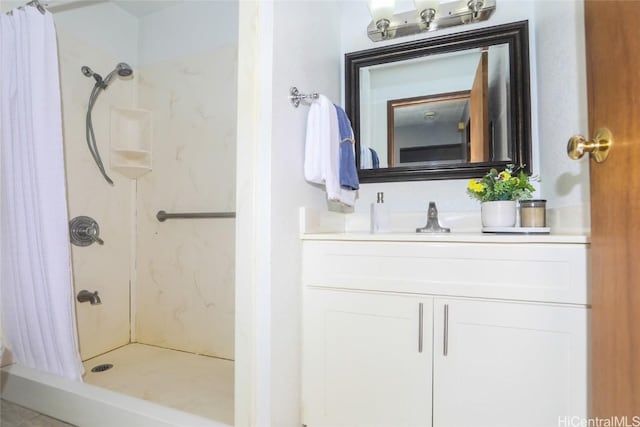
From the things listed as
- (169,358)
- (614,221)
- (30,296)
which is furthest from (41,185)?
(614,221)

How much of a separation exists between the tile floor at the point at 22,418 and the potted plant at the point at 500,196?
69.2 inches

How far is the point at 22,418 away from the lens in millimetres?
1192

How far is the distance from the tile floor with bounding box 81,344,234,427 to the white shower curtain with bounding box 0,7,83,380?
0.27 m

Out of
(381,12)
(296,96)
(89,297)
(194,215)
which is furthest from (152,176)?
(381,12)

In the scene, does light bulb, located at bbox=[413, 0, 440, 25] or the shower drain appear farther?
the shower drain

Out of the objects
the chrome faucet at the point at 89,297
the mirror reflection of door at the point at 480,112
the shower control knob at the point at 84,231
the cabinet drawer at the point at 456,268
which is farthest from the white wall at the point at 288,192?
the shower control knob at the point at 84,231

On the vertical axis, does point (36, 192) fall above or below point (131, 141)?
below

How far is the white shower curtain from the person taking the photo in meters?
1.22

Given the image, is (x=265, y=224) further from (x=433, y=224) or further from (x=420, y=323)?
(x=433, y=224)

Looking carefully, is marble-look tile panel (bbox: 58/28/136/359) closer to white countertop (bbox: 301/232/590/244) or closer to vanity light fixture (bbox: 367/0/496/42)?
white countertop (bbox: 301/232/590/244)

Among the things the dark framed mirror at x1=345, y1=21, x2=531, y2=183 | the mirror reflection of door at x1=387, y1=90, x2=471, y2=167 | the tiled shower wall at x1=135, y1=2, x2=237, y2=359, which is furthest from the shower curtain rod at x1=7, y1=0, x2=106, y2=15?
the mirror reflection of door at x1=387, y1=90, x2=471, y2=167

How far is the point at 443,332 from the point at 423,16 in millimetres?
1369

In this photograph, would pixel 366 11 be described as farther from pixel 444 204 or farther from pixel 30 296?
pixel 30 296

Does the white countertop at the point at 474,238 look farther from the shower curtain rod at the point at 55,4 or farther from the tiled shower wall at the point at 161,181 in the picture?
the shower curtain rod at the point at 55,4
